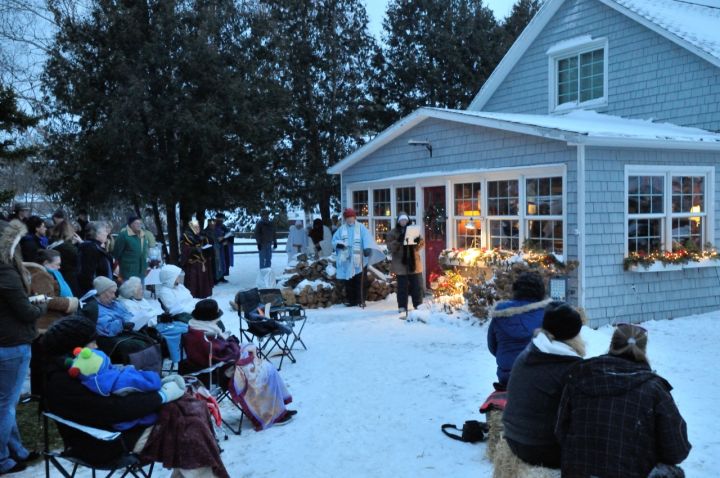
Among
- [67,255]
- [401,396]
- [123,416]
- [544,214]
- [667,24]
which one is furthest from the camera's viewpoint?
[667,24]

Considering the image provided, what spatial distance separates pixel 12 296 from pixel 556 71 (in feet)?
39.9

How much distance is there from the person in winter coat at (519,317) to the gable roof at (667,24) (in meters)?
8.38

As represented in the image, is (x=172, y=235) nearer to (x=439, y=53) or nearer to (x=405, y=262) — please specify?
(x=405, y=262)

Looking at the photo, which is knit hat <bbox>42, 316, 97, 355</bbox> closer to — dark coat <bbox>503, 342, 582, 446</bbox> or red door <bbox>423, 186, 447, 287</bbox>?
dark coat <bbox>503, 342, 582, 446</bbox>

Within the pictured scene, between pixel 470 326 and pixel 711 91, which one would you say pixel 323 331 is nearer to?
pixel 470 326

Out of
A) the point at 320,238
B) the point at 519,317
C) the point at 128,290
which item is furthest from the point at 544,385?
the point at 320,238

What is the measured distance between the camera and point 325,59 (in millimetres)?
20188

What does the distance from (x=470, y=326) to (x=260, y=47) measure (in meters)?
10.7

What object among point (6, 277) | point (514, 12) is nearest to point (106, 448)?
point (6, 277)

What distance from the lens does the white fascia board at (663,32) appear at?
10.5m

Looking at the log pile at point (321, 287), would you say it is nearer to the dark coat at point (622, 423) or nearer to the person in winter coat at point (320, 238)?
the person in winter coat at point (320, 238)

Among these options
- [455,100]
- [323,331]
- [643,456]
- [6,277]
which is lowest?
[323,331]

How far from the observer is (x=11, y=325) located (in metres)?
4.01

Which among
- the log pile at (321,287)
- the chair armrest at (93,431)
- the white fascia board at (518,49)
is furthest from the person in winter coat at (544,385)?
the white fascia board at (518,49)
